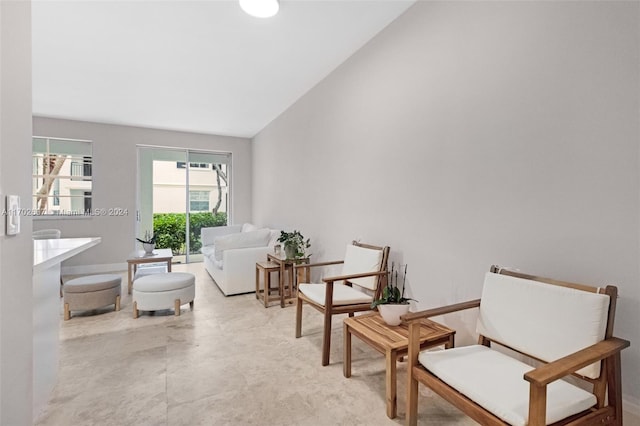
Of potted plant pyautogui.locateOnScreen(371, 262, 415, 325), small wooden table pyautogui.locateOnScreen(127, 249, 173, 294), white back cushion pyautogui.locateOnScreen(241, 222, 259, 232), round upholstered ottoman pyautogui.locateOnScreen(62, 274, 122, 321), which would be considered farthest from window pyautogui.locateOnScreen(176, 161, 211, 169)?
potted plant pyautogui.locateOnScreen(371, 262, 415, 325)

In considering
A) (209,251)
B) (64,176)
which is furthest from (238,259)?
(64,176)

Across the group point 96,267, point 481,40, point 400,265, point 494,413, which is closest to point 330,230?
point 400,265

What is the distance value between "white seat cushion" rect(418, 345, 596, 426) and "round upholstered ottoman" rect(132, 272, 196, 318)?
103 inches

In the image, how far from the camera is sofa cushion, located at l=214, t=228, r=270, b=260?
12.8 feet

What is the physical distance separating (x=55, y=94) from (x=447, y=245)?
17.4ft

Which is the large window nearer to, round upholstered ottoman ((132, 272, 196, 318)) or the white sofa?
the white sofa

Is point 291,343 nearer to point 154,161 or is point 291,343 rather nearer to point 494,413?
point 494,413

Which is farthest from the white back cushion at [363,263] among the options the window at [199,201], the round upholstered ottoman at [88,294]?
the window at [199,201]

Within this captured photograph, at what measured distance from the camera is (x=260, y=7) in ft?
7.61

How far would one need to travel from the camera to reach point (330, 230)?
11.8 feet

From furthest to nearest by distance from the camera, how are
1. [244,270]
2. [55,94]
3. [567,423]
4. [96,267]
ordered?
[96,267], [55,94], [244,270], [567,423]

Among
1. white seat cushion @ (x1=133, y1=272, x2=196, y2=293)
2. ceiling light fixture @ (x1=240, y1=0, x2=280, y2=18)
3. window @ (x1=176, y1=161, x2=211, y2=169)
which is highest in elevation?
ceiling light fixture @ (x1=240, y1=0, x2=280, y2=18)

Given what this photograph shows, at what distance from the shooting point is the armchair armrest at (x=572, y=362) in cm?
99

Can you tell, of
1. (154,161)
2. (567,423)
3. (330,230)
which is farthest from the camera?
(154,161)
